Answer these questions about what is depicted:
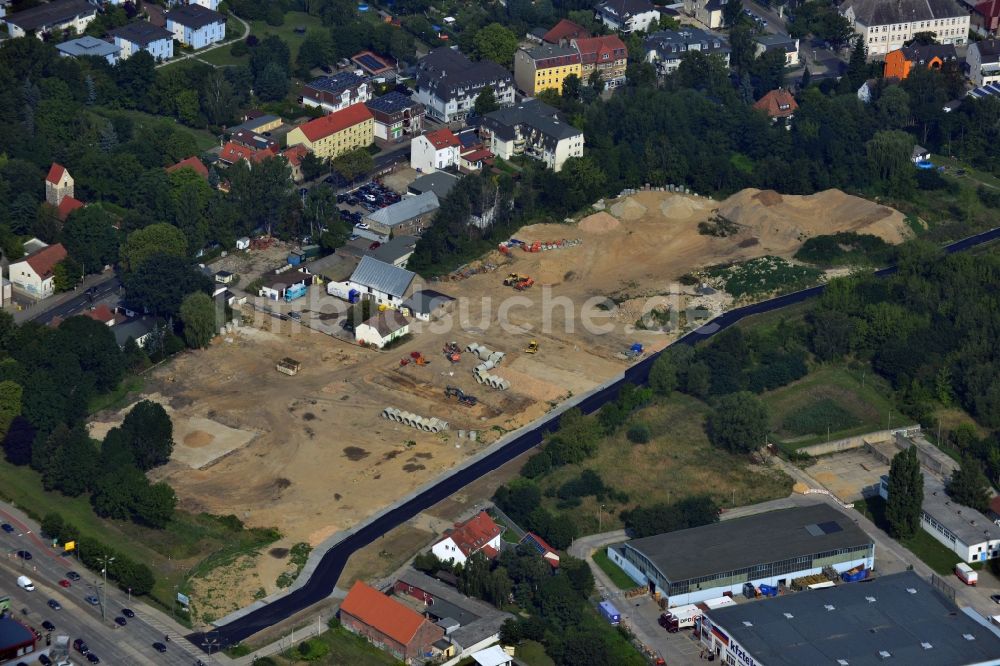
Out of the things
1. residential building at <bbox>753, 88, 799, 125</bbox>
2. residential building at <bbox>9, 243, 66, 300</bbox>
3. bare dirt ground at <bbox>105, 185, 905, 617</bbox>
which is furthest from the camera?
residential building at <bbox>753, 88, 799, 125</bbox>

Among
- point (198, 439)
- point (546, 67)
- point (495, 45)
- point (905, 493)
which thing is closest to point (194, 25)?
point (495, 45)

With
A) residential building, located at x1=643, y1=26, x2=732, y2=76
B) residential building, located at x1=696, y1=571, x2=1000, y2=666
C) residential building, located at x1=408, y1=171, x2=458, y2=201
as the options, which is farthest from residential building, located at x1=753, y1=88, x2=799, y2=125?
residential building, located at x1=696, y1=571, x2=1000, y2=666

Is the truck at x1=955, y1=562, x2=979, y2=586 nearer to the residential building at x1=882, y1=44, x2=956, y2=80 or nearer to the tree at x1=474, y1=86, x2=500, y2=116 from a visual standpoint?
the tree at x1=474, y1=86, x2=500, y2=116

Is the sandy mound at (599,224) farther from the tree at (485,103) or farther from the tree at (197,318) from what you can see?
the tree at (197,318)

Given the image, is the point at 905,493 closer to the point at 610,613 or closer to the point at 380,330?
the point at 610,613

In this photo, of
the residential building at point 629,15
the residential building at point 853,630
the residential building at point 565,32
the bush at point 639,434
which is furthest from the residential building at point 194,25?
the residential building at point 853,630

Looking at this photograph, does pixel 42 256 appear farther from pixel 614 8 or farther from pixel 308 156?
pixel 614 8

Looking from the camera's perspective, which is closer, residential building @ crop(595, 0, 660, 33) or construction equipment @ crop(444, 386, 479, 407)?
construction equipment @ crop(444, 386, 479, 407)
